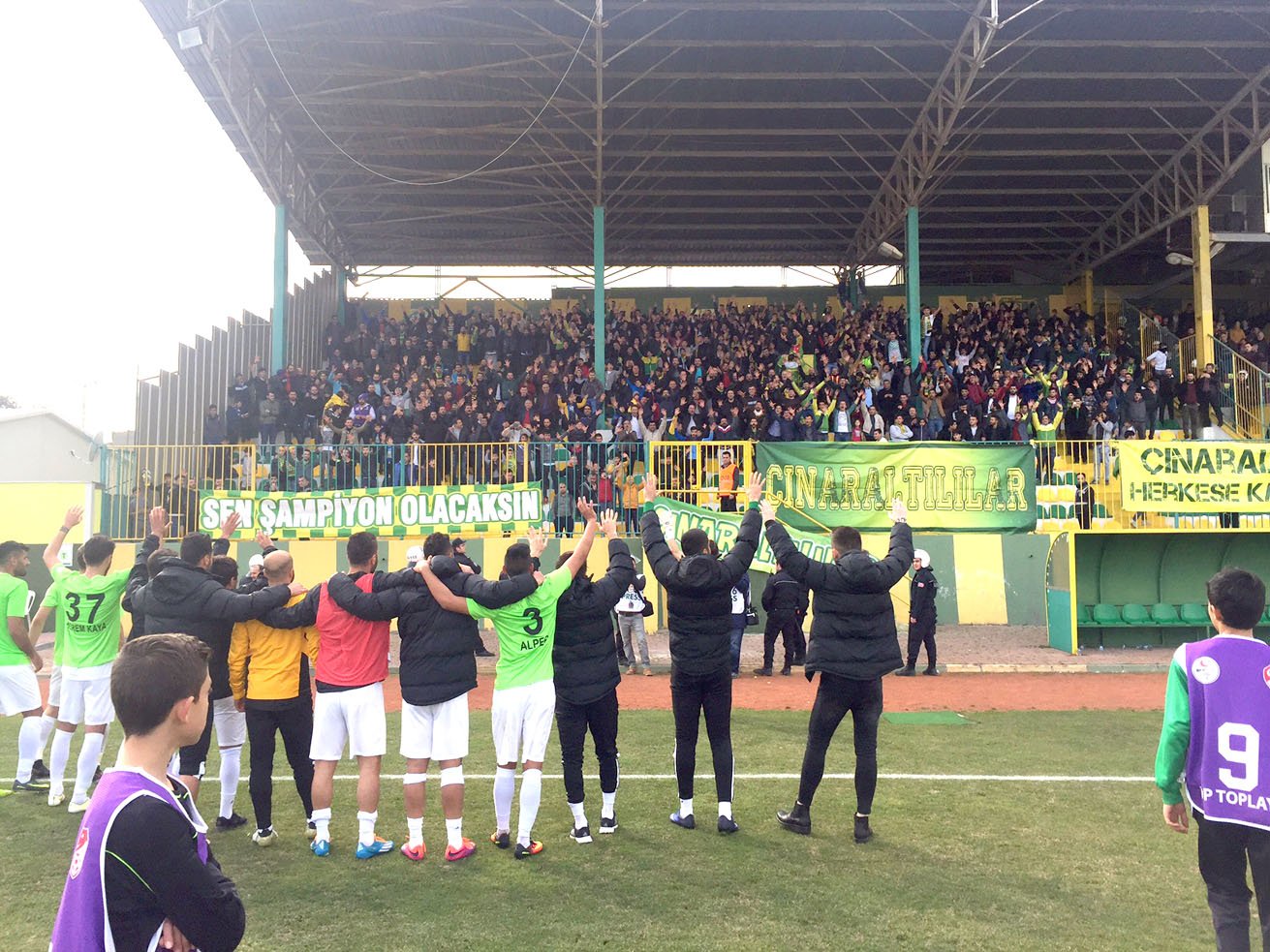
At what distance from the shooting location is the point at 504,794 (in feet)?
19.0

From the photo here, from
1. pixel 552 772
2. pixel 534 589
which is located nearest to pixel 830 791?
pixel 552 772

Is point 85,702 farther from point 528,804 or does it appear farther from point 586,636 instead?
point 586,636

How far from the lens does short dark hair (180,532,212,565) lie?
5.93 m

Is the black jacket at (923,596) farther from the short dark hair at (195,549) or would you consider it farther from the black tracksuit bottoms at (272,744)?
the short dark hair at (195,549)

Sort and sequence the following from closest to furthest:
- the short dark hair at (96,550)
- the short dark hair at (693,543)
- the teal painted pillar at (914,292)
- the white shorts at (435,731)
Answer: the white shorts at (435,731), the short dark hair at (693,543), the short dark hair at (96,550), the teal painted pillar at (914,292)

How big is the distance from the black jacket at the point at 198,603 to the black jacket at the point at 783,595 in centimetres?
783

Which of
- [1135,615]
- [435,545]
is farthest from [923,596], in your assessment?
[435,545]

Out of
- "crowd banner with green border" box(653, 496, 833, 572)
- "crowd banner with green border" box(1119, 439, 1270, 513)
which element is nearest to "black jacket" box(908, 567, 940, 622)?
"crowd banner with green border" box(653, 496, 833, 572)

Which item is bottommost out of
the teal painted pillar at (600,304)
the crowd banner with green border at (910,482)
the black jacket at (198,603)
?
the black jacket at (198,603)

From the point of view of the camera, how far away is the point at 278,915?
4.79 m

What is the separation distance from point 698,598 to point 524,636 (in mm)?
1217

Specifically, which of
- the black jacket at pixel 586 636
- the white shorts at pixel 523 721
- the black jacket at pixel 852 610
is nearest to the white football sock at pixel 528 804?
the white shorts at pixel 523 721

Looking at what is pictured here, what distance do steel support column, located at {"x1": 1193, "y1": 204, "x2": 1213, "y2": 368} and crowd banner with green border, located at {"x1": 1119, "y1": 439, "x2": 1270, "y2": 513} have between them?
10.7 meters

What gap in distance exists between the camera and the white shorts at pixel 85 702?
676 centimetres
